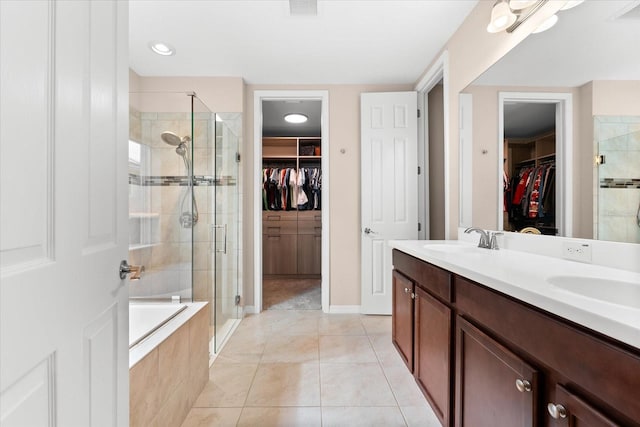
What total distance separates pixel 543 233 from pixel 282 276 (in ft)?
12.5

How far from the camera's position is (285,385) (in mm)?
1739

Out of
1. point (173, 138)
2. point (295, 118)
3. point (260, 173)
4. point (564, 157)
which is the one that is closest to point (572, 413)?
point (564, 157)

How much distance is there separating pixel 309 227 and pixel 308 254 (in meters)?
0.45

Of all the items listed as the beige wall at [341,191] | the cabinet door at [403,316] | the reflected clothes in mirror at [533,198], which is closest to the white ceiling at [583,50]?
the reflected clothes in mirror at [533,198]

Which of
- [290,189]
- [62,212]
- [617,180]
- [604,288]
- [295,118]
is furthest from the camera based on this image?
[290,189]

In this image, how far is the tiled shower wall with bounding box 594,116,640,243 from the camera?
A: 0.99 metres

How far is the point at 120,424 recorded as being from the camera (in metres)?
0.82

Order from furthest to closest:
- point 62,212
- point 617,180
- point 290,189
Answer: point 290,189
point 617,180
point 62,212

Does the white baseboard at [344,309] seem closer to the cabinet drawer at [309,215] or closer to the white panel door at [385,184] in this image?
the white panel door at [385,184]

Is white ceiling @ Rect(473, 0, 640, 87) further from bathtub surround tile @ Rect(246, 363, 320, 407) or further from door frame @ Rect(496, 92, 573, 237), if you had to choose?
bathtub surround tile @ Rect(246, 363, 320, 407)

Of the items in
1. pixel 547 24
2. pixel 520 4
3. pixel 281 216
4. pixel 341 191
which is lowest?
pixel 281 216

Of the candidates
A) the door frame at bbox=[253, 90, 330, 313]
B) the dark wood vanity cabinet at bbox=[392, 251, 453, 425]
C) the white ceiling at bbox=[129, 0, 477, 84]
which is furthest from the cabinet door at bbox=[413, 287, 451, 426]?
the white ceiling at bbox=[129, 0, 477, 84]

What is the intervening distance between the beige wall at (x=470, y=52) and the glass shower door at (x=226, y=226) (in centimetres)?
195

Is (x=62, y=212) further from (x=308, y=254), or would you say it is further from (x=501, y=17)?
(x=308, y=254)
